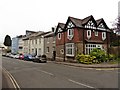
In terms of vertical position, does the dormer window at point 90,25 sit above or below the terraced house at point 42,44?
above

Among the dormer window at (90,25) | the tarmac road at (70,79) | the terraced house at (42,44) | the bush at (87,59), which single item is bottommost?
the tarmac road at (70,79)

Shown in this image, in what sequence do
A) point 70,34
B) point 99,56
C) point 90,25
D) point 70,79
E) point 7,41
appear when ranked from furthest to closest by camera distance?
point 7,41 < point 90,25 < point 70,34 < point 99,56 < point 70,79

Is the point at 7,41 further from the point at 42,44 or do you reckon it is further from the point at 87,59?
the point at 87,59

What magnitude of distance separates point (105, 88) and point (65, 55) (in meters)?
30.3

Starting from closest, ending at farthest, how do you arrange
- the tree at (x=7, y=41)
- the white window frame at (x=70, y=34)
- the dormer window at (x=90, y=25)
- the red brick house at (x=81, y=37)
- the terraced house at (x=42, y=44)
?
the red brick house at (x=81, y=37) < the white window frame at (x=70, y=34) < the dormer window at (x=90, y=25) < the terraced house at (x=42, y=44) < the tree at (x=7, y=41)

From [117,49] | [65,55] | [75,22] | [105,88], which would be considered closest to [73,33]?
[75,22]

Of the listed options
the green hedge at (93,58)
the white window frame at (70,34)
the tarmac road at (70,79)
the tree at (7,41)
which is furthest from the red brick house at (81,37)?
the tree at (7,41)

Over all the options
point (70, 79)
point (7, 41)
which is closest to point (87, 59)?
point (70, 79)

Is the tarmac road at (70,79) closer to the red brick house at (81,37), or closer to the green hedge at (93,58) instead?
the green hedge at (93,58)

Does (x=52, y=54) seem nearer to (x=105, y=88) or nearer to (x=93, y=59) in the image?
(x=93, y=59)

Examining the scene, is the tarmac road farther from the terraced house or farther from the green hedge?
the terraced house

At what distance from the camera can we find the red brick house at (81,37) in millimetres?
39016

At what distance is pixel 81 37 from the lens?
39.2 metres

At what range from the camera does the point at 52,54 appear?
51.1 metres
